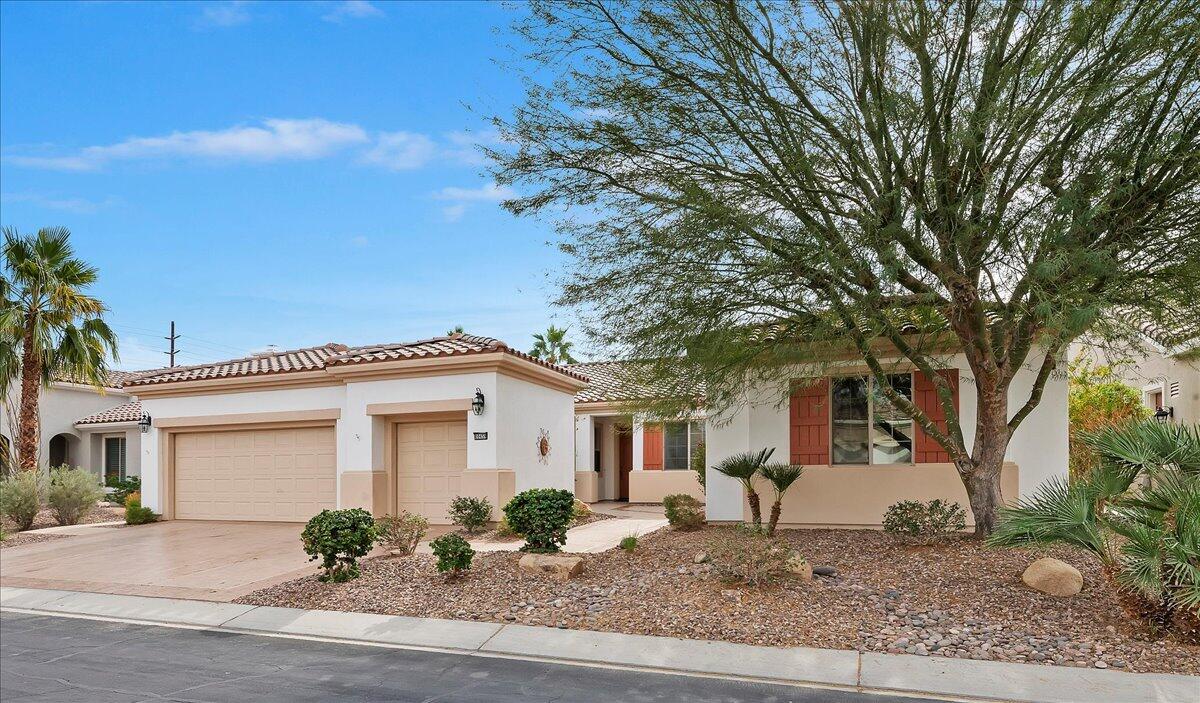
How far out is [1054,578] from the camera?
8805mm

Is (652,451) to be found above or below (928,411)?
below

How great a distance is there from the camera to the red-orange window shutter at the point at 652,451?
2345cm

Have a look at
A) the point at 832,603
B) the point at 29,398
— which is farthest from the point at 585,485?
the point at 832,603

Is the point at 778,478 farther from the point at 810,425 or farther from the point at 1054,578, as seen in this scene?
the point at 1054,578

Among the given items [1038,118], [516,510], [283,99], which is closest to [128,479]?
[283,99]

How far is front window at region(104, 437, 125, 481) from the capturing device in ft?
102

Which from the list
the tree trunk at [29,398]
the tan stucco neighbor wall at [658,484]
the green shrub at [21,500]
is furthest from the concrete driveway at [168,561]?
the tan stucco neighbor wall at [658,484]

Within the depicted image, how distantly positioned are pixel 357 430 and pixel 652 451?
9145mm

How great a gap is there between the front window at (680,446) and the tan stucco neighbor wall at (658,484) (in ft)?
0.96

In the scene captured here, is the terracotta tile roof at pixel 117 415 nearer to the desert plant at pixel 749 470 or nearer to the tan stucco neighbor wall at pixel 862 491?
the desert plant at pixel 749 470

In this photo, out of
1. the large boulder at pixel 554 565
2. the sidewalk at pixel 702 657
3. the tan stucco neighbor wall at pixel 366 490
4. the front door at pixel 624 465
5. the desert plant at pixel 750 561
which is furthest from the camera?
the front door at pixel 624 465

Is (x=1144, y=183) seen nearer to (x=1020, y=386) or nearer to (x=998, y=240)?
(x=998, y=240)

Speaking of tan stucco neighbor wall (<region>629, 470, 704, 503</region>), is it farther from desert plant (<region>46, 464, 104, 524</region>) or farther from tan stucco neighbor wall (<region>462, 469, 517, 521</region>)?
desert plant (<region>46, 464, 104, 524</region>)

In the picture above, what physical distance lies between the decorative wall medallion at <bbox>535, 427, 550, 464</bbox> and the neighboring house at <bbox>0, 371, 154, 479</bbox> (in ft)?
60.2
